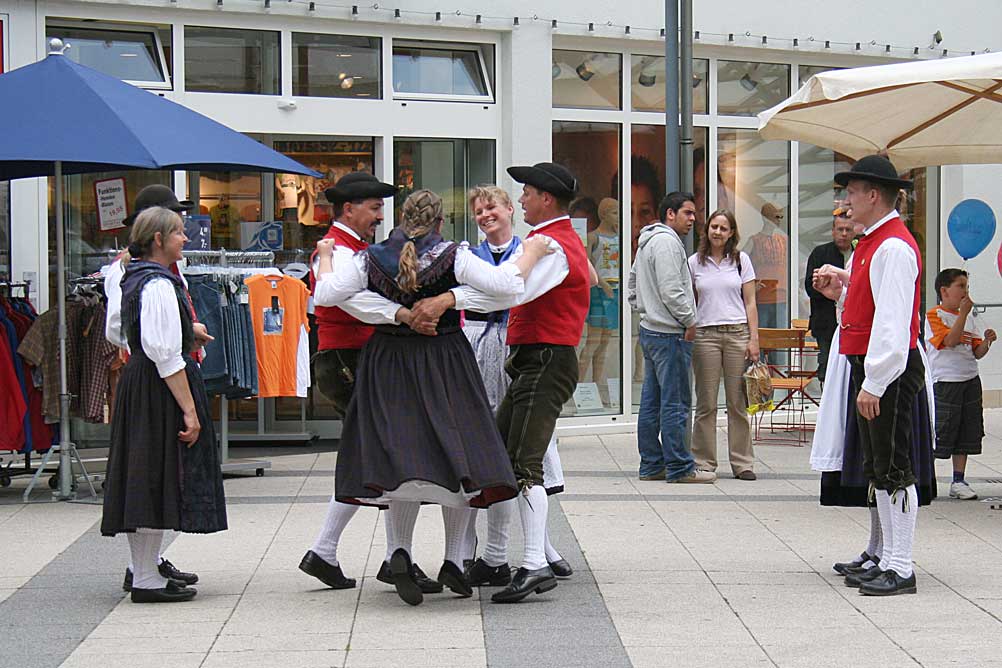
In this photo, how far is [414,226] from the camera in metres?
5.88

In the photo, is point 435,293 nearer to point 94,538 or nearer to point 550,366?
point 550,366

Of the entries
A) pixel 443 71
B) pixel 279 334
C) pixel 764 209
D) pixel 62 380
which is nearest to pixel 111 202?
pixel 279 334

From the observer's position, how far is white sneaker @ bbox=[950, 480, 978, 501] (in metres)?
8.98

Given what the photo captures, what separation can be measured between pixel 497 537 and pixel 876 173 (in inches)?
91.7

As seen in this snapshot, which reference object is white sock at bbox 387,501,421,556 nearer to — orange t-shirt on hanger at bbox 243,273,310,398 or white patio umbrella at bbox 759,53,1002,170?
white patio umbrella at bbox 759,53,1002,170

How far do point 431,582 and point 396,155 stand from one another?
6.11 m

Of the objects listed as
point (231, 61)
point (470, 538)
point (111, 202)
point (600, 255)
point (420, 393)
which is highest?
point (231, 61)

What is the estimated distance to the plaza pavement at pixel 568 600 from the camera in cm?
536

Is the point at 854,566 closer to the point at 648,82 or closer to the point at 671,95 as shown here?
the point at 671,95

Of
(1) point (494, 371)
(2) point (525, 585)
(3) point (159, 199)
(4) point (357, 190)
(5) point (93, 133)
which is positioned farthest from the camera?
(5) point (93, 133)

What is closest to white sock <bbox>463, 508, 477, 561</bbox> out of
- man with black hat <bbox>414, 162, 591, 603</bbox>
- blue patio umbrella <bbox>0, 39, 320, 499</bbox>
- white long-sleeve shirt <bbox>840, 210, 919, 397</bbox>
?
man with black hat <bbox>414, 162, 591, 603</bbox>

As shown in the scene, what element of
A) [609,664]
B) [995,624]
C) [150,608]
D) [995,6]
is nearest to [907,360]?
[995,624]

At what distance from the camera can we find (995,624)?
227 inches

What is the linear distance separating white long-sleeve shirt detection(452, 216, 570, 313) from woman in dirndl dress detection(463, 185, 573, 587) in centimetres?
50
